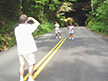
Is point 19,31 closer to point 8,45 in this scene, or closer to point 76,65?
point 76,65

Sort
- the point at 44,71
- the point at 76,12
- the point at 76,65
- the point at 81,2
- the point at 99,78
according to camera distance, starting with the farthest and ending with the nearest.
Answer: the point at 76,12 → the point at 81,2 → the point at 76,65 → the point at 44,71 → the point at 99,78

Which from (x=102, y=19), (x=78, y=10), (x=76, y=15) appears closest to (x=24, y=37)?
(x=102, y=19)

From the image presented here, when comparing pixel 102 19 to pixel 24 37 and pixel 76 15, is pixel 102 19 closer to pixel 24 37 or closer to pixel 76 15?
pixel 24 37

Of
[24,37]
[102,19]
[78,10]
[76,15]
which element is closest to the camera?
[24,37]

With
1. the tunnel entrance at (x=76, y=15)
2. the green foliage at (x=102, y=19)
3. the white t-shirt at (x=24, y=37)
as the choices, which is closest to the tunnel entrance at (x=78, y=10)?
the tunnel entrance at (x=76, y=15)

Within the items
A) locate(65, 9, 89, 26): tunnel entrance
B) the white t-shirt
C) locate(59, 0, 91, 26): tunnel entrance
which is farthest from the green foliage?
locate(65, 9, 89, 26): tunnel entrance

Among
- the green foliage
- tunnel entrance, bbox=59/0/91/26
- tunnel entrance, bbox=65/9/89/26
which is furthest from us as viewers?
tunnel entrance, bbox=65/9/89/26

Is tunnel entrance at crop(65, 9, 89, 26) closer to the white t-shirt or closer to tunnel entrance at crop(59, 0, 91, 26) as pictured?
tunnel entrance at crop(59, 0, 91, 26)

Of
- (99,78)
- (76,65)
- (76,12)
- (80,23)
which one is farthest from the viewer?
(80,23)

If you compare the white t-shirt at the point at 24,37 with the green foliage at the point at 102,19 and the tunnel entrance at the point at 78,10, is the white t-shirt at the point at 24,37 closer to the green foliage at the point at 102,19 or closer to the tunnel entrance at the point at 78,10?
the green foliage at the point at 102,19

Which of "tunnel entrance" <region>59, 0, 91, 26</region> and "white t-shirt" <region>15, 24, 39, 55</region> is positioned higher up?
"tunnel entrance" <region>59, 0, 91, 26</region>

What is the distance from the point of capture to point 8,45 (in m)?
13.8

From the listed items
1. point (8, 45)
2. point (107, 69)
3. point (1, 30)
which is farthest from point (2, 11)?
point (107, 69)

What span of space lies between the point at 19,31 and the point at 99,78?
3052 mm
